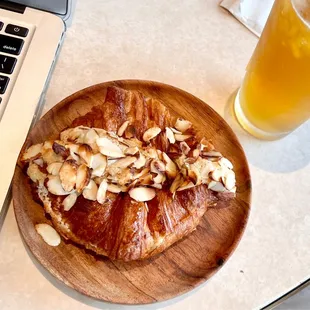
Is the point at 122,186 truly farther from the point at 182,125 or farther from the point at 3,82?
the point at 3,82

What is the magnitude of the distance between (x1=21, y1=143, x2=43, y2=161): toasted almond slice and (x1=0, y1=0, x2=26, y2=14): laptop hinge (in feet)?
0.84

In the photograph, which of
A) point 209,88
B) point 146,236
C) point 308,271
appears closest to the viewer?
point 146,236

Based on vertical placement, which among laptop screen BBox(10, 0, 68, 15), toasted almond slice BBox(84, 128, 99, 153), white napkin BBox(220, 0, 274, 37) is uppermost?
white napkin BBox(220, 0, 274, 37)

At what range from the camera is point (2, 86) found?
763 mm

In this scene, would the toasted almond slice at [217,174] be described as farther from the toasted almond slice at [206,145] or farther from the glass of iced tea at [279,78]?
the glass of iced tea at [279,78]

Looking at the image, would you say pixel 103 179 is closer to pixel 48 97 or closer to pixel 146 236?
pixel 146 236

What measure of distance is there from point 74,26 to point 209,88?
0.26 metres

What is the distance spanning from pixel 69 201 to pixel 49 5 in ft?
1.18

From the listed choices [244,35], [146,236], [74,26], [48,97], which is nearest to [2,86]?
[48,97]

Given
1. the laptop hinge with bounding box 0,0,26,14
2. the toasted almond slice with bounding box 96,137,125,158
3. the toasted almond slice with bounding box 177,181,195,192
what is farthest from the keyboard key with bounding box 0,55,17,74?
the toasted almond slice with bounding box 177,181,195,192

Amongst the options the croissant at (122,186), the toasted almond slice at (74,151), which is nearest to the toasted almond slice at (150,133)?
the croissant at (122,186)

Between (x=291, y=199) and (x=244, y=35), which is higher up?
(x=244, y=35)

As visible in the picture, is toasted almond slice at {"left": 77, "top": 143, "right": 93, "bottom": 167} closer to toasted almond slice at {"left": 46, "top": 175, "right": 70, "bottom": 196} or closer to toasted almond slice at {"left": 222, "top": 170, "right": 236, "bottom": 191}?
toasted almond slice at {"left": 46, "top": 175, "right": 70, "bottom": 196}

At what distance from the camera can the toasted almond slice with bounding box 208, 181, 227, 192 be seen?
27.5 inches
